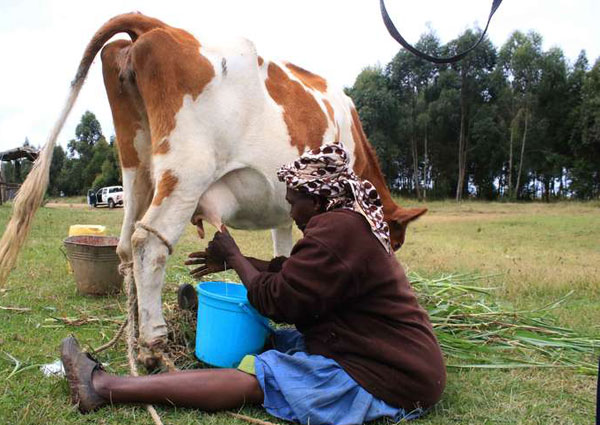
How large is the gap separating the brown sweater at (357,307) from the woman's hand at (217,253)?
296 millimetres

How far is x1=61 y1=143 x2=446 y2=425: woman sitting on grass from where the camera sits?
7.84 ft

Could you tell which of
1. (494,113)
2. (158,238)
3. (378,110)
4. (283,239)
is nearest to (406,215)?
(283,239)

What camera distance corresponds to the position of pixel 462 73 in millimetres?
36594

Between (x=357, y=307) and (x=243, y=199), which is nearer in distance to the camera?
(x=357, y=307)

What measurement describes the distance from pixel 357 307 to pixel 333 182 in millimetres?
617

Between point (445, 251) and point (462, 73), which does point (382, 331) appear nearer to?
point (445, 251)

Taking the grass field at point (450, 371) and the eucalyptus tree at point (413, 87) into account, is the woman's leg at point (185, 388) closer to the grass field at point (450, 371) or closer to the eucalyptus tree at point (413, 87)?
the grass field at point (450, 371)

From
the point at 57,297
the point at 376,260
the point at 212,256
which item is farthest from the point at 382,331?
the point at 57,297

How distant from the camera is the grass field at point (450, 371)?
8.42 feet

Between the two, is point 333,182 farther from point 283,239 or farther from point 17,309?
point 17,309

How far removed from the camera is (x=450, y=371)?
11.1 ft

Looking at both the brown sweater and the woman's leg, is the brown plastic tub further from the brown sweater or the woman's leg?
the brown sweater

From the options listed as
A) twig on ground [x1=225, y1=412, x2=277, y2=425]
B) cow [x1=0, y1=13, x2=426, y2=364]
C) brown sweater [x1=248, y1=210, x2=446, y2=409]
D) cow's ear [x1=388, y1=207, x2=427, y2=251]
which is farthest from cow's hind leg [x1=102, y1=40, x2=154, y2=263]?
cow's ear [x1=388, y1=207, x2=427, y2=251]

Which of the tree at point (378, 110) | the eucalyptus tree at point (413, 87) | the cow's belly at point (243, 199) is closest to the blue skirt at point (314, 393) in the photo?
the cow's belly at point (243, 199)
